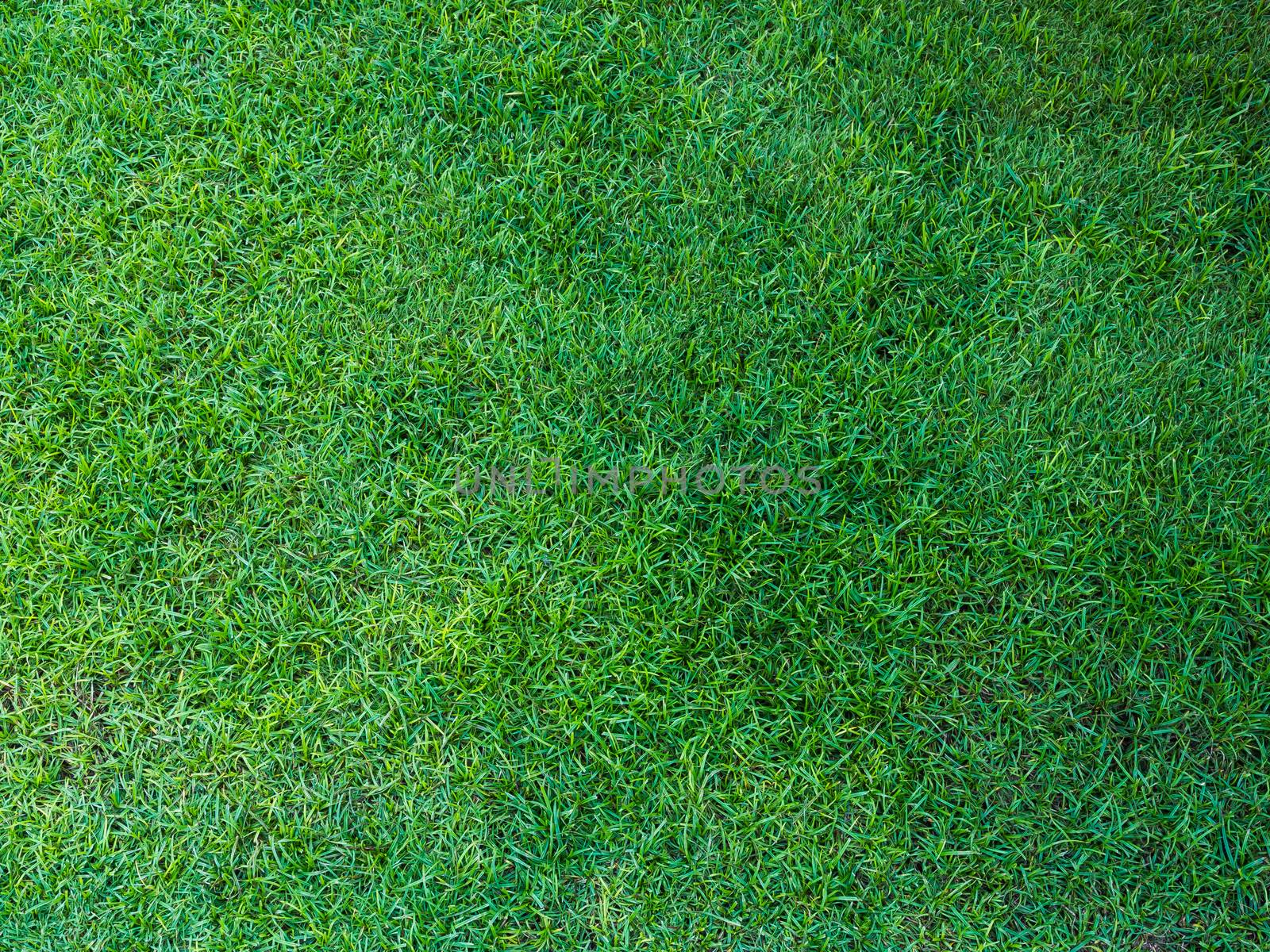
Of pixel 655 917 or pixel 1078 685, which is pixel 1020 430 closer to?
pixel 1078 685

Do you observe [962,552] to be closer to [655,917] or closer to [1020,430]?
[1020,430]

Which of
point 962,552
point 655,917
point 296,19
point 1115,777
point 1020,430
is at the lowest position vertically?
point 655,917

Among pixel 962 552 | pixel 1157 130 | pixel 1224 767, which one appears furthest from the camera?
pixel 1157 130

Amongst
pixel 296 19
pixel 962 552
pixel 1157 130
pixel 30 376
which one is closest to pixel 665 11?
pixel 296 19

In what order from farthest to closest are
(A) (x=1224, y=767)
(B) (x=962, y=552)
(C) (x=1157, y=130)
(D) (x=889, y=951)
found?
(C) (x=1157, y=130)
(B) (x=962, y=552)
(A) (x=1224, y=767)
(D) (x=889, y=951)

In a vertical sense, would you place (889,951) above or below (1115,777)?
below

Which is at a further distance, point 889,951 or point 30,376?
point 30,376

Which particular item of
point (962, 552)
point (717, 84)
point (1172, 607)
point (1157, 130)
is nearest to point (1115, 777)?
point (1172, 607)
